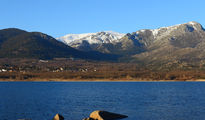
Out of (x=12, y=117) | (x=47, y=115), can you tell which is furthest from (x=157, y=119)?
(x=12, y=117)

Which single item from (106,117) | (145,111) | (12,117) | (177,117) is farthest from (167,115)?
(12,117)

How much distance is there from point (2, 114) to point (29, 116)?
27.6 ft

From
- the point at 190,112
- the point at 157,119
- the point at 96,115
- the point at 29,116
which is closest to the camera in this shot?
the point at 96,115

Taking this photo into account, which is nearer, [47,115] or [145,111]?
[47,115]

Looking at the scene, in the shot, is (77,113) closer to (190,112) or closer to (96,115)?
(96,115)

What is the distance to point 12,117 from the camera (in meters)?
80.8

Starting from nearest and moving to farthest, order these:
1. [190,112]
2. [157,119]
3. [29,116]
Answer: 1. [157,119]
2. [29,116]
3. [190,112]

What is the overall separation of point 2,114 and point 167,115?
44.2 m

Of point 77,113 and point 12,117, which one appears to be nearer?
point 12,117

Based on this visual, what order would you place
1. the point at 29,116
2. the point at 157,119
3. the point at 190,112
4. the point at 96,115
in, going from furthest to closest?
1. the point at 190,112
2. the point at 29,116
3. the point at 157,119
4. the point at 96,115

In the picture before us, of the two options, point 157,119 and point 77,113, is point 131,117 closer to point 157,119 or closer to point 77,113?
point 157,119

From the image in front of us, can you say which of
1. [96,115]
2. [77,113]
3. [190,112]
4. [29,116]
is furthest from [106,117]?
[190,112]

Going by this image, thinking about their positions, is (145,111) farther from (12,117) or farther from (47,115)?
(12,117)

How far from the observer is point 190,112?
8956 cm
